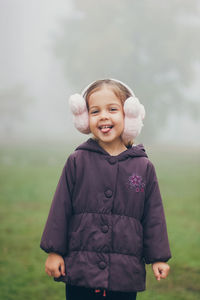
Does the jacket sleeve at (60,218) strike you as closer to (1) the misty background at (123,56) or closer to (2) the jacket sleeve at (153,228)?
(2) the jacket sleeve at (153,228)

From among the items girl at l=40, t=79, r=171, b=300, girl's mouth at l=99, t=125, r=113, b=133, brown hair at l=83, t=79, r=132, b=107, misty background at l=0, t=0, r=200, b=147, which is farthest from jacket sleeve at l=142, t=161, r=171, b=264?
misty background at l=0, t=0, r=200, b=147

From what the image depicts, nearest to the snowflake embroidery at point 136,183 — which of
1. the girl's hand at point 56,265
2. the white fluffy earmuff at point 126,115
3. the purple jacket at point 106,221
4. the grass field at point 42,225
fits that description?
the purple jacket at point 106,221

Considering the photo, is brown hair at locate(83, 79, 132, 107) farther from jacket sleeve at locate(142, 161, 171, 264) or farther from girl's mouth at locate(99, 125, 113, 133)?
Result: jacket sleeve at locate(142, 161, 171, 264)

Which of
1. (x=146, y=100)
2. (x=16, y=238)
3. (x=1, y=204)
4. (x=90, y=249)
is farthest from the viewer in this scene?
(x=146, y=100)

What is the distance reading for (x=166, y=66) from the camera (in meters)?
18.3

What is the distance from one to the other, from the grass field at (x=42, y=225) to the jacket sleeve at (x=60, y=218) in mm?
1684

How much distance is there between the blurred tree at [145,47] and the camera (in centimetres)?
1761

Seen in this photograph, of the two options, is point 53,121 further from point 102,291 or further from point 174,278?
point 102,291

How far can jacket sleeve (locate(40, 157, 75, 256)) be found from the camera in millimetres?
1938

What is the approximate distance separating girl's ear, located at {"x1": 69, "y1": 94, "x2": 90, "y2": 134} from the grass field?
6.43ft

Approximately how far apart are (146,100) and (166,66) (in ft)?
6.61

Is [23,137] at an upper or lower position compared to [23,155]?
upper

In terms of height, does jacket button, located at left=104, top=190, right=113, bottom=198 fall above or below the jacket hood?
below

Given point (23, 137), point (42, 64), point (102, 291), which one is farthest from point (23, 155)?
point (102, 291)
